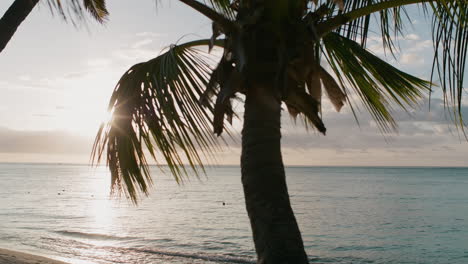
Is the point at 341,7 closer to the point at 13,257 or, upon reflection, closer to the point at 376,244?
the point at 13,257

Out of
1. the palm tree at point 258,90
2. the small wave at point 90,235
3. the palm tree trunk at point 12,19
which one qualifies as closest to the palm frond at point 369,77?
the palm tree at point 258,90

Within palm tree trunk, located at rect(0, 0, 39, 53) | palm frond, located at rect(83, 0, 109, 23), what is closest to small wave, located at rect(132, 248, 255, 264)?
palm frond, located at rect(83, 0, 109, 23)

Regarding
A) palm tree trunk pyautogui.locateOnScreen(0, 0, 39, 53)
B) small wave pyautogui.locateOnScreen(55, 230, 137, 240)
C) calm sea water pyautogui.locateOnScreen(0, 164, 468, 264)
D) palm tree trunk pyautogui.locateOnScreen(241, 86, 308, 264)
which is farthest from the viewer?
small wave pyautogui.locateOnScreen(55, 230, 137, 240)

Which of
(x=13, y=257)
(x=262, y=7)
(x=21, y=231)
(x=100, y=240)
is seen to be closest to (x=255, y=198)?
(x=262, y=7)

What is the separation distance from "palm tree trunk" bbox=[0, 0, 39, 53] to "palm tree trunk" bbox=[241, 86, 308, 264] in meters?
3.73

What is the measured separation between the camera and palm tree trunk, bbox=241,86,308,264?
3.00 metres

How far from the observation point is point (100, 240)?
1956cm

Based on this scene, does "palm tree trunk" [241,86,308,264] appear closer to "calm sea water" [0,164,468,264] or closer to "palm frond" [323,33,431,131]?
"palm frond" [323,33,431,131]

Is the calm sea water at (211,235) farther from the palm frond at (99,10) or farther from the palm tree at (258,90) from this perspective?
the palm tree at (258,90)

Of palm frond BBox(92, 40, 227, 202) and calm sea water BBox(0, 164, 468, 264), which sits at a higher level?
palm frond BBox(92, 40, 227, 202)

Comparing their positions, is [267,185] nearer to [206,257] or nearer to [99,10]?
[99,10]

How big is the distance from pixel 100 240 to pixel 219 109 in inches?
712

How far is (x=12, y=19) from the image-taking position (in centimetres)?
541

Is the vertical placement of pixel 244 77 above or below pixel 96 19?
below
